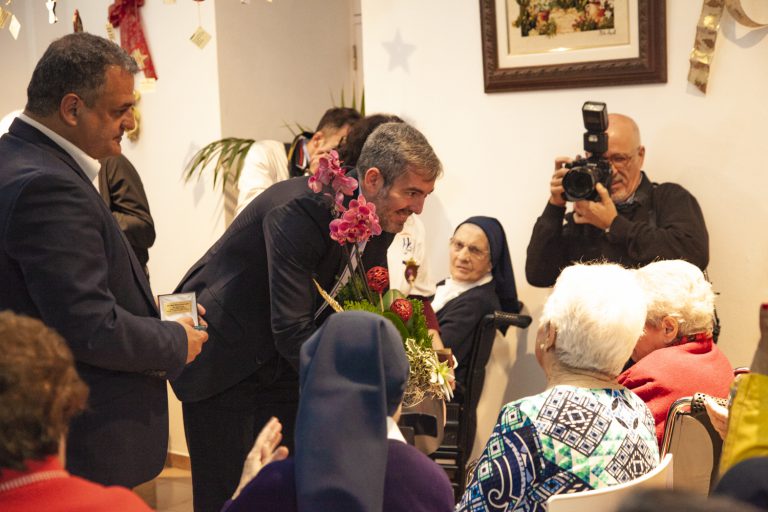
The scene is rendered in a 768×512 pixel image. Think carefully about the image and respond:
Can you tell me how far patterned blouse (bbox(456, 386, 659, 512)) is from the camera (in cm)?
184

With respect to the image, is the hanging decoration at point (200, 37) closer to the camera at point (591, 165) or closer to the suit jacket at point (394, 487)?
the camera at point (591, 165)

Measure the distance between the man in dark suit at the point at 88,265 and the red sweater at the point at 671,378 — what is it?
113 centimetres

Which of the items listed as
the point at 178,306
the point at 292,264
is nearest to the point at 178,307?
the point at 178,306

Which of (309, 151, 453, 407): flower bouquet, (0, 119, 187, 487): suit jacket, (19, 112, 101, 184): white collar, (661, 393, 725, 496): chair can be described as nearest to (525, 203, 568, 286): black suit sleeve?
(309, 151, 453, 407): flower bouquet

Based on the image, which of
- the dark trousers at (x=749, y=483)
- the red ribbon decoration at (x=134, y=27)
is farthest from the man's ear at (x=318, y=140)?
the dark trousers at (x=749, y=483)

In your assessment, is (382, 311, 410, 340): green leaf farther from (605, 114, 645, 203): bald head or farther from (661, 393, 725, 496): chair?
(605, 114, 645, 203): bald head

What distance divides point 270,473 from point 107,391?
2.39 ft

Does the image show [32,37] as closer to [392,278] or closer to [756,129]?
[392,278]

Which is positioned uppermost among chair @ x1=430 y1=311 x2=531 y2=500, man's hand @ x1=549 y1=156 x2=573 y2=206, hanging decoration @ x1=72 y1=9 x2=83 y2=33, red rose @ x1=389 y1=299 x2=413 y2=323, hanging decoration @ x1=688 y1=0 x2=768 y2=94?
hanging decoration @ x1=72 y1=9 x2=83 y2=33

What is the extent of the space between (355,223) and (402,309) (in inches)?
10.2

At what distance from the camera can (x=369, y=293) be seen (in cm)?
238

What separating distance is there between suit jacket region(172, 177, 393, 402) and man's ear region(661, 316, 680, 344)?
2.61ft

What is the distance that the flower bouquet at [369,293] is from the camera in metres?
2.24

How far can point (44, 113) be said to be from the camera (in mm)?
2020
